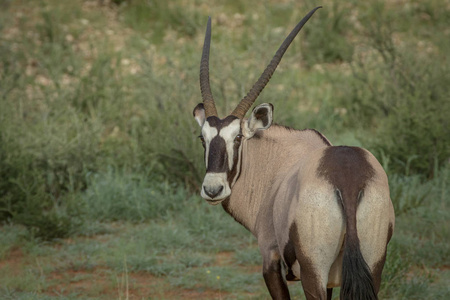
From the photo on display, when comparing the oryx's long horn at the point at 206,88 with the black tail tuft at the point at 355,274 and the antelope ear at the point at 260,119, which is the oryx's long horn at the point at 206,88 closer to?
the antelope ear at the point at 260,119

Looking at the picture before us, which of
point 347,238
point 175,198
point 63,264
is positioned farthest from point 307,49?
point 347,238

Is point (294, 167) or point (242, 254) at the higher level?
point (294, 167)

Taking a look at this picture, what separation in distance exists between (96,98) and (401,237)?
544cm

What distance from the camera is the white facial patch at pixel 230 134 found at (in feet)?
12.9

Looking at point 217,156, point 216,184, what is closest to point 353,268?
point 216,184

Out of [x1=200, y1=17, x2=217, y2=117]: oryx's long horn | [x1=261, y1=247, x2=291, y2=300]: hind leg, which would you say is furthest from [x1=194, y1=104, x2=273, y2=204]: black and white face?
[x1=261, y1=247, x2=291, y2=300]: hind leg

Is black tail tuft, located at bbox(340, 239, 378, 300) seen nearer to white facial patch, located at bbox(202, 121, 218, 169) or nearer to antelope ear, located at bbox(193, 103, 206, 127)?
white facial patch, located at bbox(202, 121, 218, 169)

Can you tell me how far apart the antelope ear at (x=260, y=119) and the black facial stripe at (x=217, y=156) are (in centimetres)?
34

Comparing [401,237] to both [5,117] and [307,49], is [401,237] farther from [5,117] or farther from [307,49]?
[307,49]

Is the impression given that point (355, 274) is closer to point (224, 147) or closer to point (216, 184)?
point (216, 184)

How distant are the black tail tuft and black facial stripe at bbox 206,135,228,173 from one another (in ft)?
3.63

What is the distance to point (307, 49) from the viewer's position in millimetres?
13523

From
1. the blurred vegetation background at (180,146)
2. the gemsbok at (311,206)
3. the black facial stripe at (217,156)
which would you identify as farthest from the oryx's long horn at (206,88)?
the blurred vegetation background at (180,146)

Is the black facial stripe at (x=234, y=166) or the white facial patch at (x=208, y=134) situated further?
the black facial stripe at (x=234, y=166)
